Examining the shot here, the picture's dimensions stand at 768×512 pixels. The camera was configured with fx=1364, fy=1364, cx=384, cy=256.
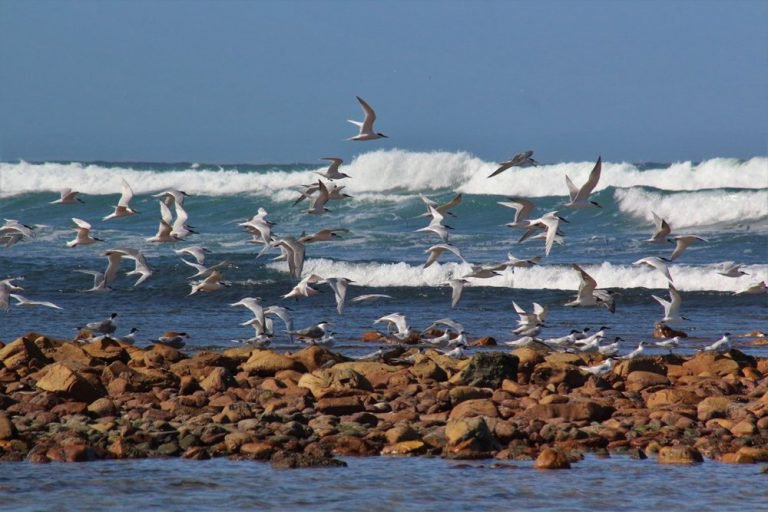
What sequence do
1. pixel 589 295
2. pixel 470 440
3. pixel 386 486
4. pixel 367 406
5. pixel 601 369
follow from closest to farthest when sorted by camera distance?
pixel 386 486, pixel 470 440, pixel 367 406, pixel 601 369, pixel 589 295

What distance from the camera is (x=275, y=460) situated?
11.2 m

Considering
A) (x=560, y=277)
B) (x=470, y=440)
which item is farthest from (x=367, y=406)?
(x=560, y=277)

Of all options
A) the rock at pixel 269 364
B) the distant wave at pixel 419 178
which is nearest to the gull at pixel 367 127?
the rock at pixel 269 364

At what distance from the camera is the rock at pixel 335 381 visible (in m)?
13.5

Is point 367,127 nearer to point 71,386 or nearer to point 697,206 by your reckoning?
point 71,386

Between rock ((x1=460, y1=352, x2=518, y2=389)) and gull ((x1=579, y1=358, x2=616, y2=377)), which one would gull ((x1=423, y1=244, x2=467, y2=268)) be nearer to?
gull ((x1=579, y1=358, x2=616, y2=377))

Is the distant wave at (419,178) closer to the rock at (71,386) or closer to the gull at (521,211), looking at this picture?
the gull at (521,211)

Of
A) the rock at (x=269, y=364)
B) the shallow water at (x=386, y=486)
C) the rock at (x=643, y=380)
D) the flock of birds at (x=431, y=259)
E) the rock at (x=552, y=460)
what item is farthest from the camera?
the flock of birds at (x=431, y=259)

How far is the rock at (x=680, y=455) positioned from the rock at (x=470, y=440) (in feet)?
4.52

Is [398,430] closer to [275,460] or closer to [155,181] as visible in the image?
[275,460]

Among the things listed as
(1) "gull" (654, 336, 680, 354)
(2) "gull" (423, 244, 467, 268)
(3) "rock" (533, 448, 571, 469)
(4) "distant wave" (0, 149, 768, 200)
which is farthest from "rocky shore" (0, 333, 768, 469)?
(4) "distant wave" (0, 149, 768, 200)

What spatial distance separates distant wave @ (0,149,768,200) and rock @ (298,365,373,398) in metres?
32.0

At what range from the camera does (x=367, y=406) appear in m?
13.1

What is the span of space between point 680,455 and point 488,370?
3259 millimetres
